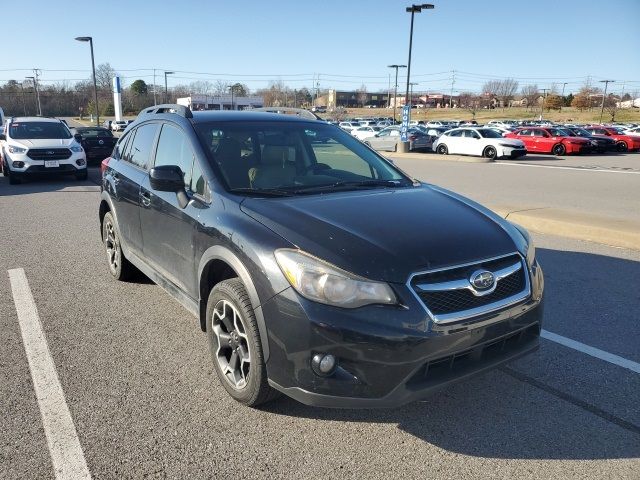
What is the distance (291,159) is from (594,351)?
8.92ft

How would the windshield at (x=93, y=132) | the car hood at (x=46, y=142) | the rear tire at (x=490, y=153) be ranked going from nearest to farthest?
1. the car hood at (x=46, y=142)
2. the windshield at (x=93, y=132)
3. the rear tire at (x=490, y=153)

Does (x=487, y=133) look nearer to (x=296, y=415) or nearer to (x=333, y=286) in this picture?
(x=296, y=415)

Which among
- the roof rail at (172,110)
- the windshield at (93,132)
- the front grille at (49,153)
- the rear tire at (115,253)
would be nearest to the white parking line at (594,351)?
the roof rail at (172,110)

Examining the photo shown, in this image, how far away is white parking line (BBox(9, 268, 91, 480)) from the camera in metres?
2.67

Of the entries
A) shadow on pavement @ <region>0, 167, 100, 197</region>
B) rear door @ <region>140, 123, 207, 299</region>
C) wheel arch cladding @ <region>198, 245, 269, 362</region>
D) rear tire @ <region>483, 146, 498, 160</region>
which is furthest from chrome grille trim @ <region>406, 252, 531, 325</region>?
rear tire @ <region>483, 146, 498, 160</region>

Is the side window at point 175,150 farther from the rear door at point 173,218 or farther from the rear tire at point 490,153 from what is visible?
the rear tire at point 490,153

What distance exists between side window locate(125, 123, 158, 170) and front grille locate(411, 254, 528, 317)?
293cm

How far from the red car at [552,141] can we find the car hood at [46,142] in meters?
24.0

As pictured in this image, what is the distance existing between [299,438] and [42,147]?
44.5 ft

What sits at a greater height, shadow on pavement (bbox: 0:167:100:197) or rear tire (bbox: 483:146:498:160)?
rear tire (bbox: 483:146:498:160)

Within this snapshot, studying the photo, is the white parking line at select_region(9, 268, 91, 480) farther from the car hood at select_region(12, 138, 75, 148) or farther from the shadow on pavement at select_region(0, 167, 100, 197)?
the car hood at select_region(12, 138, 75, 148)

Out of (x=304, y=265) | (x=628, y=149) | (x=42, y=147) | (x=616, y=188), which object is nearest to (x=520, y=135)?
(x=628, y=149)

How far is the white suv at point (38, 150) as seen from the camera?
13.8 metres

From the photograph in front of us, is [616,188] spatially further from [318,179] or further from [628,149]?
[628,149]
